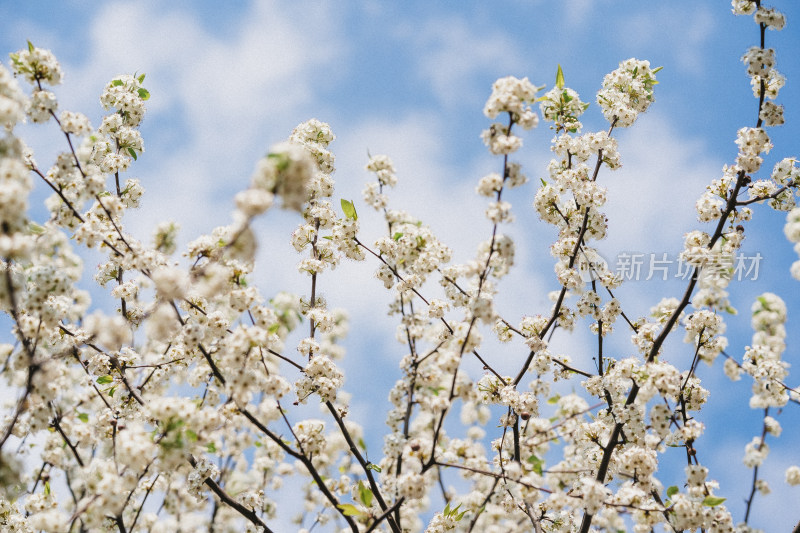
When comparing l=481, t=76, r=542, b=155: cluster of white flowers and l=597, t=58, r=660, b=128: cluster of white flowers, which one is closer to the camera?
l=481, t=76, r=542, b=155: cluster of white flowers

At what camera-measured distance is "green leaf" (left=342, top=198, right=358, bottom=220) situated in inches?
303

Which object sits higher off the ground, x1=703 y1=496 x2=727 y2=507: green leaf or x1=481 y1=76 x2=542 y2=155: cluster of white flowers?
x1=481 y1=76 x2=542 y2=155: cluster of white flowers

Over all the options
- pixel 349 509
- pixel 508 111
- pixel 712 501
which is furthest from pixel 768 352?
pixel 349 509

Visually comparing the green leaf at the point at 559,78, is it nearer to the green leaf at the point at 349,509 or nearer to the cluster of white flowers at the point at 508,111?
the cluster of white flowers at the point at 508,111

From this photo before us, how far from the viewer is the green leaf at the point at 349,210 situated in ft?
25.2

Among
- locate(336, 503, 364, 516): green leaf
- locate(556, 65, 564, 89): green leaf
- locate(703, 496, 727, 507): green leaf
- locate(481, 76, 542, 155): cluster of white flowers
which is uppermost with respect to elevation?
locate(556, 65, 564, 89): green leaf

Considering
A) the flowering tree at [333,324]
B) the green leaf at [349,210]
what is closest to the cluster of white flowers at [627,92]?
the flowering tree at [333,324]

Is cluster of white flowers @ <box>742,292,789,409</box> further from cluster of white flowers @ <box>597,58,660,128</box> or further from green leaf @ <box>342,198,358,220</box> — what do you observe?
green leaf @ <box>342,198,358,220</box>

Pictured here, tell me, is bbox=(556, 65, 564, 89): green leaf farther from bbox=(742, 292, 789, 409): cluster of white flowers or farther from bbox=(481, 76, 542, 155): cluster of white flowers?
bbox=(742, 292, 789, 409): cluster of white flowers

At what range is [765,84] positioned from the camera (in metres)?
6.99

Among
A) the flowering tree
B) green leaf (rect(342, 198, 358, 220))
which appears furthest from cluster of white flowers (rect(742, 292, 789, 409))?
green leaf (rect(342, 198, 358, 220))

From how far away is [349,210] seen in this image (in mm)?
7754

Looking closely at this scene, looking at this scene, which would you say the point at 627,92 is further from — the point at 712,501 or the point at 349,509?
the point at 349,509

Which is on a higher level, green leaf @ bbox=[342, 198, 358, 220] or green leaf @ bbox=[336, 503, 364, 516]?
green leaf @ bbox=[342, 198, 358, 220]
